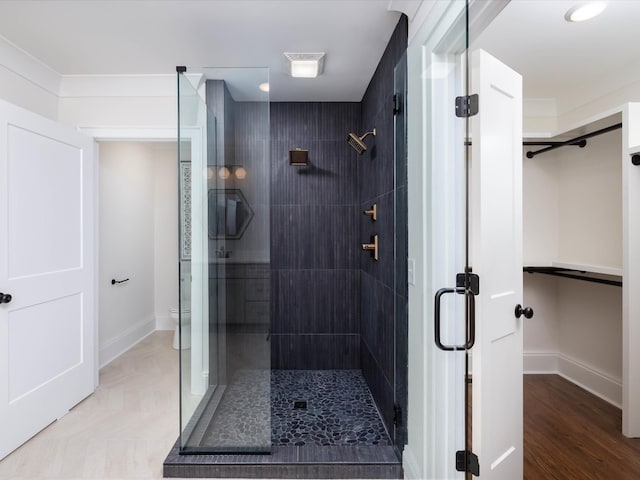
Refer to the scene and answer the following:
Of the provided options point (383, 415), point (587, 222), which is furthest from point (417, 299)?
point (587, 222)

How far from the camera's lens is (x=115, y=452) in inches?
81.8

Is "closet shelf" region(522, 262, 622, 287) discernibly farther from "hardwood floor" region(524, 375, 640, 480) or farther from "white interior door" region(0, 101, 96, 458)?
"white interior door" region(0, 101, 96, 458)

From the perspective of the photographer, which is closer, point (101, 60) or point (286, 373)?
point (101, 60)

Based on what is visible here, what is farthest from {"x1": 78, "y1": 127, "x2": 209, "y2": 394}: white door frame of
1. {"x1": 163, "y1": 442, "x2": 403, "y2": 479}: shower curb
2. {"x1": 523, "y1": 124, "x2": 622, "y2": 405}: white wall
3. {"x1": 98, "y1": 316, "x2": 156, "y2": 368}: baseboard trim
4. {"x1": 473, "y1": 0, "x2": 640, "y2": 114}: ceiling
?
{"x1": 523, "y1": 124, "x2": 622, "y2": 405}: white wall

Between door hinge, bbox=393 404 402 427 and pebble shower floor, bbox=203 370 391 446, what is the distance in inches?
7.9

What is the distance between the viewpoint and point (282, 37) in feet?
7.38

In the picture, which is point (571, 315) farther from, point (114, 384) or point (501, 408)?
point (114, 384)

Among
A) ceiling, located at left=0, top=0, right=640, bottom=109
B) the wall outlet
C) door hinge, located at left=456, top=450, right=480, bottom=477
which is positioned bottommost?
Answer: door hinge, located at left=456, top=450, right=480, bottom=477

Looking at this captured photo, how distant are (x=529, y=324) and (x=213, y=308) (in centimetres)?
282

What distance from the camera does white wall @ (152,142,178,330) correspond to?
15.5ft

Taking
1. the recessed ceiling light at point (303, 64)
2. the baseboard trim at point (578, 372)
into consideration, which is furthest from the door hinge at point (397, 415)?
the recessed ceiling light at point (303, 64)

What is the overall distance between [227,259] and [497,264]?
1362 mm

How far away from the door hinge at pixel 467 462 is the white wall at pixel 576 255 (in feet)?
6.16

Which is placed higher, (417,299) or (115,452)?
(417,299)
